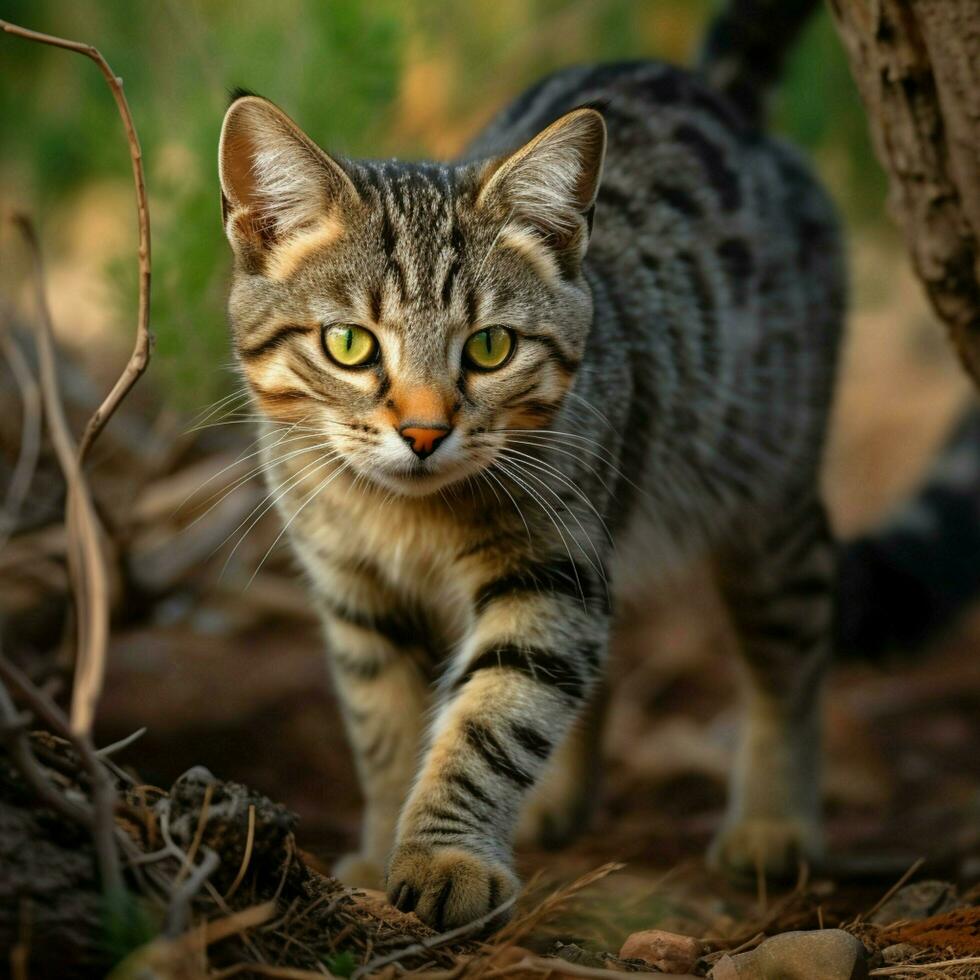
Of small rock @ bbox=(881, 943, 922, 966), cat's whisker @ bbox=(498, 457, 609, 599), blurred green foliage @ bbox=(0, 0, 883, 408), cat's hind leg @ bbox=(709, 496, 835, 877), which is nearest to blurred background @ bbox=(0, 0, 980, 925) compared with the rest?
blurred green foliage @ bbox=(0, 0, 883, 408)

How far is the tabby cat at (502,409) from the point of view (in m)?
1.96

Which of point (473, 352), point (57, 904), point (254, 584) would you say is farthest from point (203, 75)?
point (57, 904)

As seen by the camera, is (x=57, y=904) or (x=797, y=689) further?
(x=797, y=689)

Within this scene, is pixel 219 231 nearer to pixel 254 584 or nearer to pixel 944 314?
pixel 254 584

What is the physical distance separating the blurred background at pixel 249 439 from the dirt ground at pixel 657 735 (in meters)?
0.01

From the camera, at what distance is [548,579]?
6.99 ft

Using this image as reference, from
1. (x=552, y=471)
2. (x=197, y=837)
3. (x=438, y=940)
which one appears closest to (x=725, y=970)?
(x=438, y=940)

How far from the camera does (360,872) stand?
242 centimetres

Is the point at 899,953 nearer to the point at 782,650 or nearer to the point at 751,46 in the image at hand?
the point at 782,650

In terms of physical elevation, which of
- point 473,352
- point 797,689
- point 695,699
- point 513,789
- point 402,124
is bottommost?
point 695,699

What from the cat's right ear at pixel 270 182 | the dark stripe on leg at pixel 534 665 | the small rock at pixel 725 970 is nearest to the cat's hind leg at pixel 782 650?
the dark stripe on leg at pixel 534 665

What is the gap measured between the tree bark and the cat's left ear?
22.9 inches

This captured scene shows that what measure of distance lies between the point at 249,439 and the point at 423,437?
1918 mm

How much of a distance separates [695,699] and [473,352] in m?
2.57
